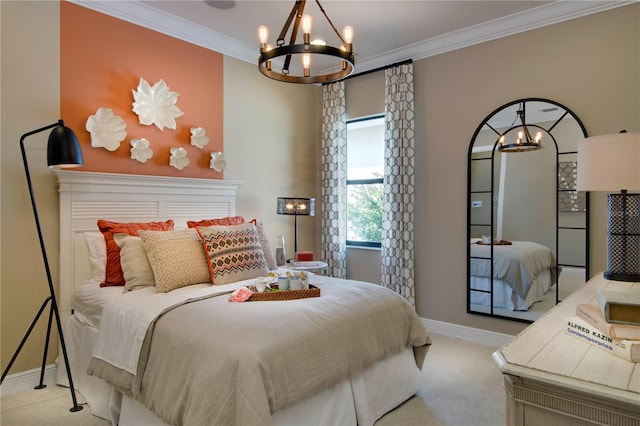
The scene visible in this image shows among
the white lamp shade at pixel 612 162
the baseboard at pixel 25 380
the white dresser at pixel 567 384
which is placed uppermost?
the white lamp shade at pixel 612 162

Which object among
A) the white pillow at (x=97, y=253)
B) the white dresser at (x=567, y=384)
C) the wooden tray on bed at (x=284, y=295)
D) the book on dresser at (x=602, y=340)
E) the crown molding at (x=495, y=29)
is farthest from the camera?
the crown molding at (x=495, y=29)

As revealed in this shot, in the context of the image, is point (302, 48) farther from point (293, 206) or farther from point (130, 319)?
point (293, 206)

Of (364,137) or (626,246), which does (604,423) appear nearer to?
(626,246)

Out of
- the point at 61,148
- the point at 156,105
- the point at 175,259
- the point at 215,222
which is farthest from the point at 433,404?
the point at 156,105

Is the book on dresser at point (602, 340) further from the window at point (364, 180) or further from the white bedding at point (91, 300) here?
the window at point (364, 180)

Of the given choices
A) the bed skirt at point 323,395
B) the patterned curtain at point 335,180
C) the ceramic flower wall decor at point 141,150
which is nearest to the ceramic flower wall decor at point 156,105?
the ceramic flower wall decor at point 141,150

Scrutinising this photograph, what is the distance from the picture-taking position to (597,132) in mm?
3152

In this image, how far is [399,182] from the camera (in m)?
4.17

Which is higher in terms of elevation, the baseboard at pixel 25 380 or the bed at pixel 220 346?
the bed at pixel 220 346

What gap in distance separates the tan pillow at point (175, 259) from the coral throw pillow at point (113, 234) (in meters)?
0.25

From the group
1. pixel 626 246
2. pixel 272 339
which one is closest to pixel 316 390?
pixel 272 339

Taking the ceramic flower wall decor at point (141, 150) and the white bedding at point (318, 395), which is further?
the ceramic flower wall decor at point (141, 150)

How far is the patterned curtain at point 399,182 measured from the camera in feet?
13.5

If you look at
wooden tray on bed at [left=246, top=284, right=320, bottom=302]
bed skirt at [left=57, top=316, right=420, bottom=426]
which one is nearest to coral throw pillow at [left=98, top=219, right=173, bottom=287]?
bed skirt at [left=57, top=316, right=420, bottom=426]
